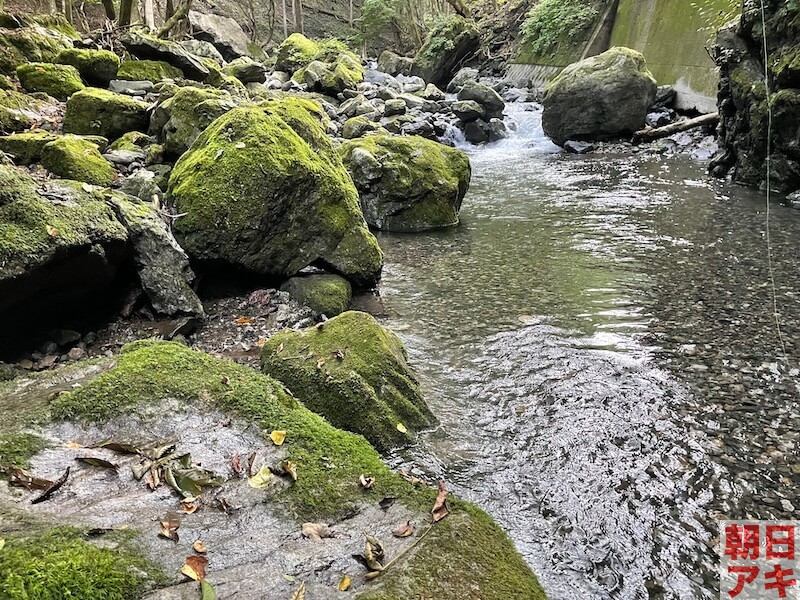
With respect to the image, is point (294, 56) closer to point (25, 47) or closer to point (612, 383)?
point (25, 47)

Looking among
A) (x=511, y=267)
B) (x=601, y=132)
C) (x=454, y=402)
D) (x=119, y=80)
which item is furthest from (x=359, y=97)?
(x=454, y=402)

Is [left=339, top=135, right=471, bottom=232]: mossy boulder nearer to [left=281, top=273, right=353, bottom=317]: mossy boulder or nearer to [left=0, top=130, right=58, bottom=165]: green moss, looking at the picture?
[left=281, top=273, right=353, bottom=317]: mossy boulder

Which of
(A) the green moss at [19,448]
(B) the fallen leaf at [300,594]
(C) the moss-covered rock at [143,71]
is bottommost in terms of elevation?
(B) the fallen leaf at [300,594]

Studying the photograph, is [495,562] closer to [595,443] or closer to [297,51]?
[595,443]

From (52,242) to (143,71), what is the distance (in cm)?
Result: 887

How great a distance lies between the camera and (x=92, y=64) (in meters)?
10.3

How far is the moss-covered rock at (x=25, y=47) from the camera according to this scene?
9.85 metres

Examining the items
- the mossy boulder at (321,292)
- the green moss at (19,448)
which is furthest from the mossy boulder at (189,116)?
the green moss at (19,448)

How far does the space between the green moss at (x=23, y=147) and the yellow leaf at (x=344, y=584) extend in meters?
6.14

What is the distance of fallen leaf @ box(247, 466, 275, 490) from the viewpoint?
238 centimetres

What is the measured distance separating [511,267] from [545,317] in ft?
5.78

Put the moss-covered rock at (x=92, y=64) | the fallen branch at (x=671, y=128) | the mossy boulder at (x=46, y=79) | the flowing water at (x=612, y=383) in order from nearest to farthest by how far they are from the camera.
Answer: the flowing water at (x=612, y=383) < the mossy boulder at (x=46, y=79) < the moss-covered rock at (x=92, y=64) < the fallen branch at (x=671, y=128)

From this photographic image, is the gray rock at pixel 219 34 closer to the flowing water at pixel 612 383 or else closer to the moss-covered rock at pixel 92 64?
the moss-covered rock at pixel 92 64

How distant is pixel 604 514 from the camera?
2893mm
